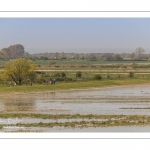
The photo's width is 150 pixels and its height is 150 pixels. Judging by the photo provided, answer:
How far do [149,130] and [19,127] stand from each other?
643 centimetres

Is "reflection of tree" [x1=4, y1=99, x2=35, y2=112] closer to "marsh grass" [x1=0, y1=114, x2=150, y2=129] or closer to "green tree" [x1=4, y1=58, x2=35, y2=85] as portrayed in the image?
"marsh grass" [x1=0, y1=114, x2=150, y2=129]

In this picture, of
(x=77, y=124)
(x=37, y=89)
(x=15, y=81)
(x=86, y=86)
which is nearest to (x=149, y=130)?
(x=77, y=124)

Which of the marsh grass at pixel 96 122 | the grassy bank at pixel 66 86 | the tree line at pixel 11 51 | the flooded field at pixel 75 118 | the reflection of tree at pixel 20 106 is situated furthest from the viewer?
the tree line at pixel 11 51

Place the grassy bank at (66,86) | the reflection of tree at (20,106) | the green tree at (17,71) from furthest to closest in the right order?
1. the green tree at (17,71)
2. the grassy bank at (66,86)
3. the reflection of tree at (20,106)

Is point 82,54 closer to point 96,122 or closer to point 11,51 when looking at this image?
point 11,51

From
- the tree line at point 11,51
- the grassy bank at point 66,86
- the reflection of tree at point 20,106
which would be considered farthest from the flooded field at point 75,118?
the tree line at point 11,51

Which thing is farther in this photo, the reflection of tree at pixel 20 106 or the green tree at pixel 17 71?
the green tree at pixel 17 71

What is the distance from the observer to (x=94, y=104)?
103ft

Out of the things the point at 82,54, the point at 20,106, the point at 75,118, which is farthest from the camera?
the point at 82,54

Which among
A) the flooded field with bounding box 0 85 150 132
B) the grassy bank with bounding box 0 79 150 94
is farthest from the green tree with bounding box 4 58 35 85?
the flooded field with bounding box 0 85 150 132

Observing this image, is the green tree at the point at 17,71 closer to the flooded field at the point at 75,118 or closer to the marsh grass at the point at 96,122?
the flooded field at the point at 75,118

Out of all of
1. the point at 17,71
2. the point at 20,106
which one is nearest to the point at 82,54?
the point at 17,71

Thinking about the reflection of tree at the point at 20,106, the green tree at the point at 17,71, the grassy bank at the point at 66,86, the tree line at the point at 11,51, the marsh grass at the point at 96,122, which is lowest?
the reflection of tree at the point at 20,106
